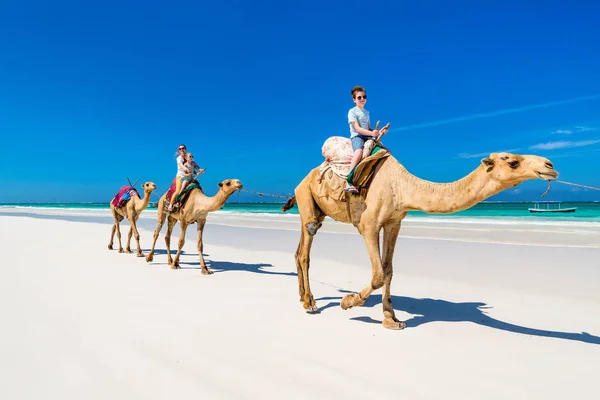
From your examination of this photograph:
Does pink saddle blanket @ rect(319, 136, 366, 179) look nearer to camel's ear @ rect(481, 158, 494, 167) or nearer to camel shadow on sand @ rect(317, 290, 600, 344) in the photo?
camel's ear @ rect(481, 158, 494, 167)

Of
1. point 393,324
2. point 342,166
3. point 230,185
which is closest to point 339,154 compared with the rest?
point 342,166

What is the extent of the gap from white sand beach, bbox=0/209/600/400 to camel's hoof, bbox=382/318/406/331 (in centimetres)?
14

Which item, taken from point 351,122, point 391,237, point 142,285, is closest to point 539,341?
point 391,237

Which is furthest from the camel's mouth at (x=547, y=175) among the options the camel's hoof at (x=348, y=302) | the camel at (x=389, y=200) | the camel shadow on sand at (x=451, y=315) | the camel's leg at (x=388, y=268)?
the camel's hoof at (x=348, y=302)

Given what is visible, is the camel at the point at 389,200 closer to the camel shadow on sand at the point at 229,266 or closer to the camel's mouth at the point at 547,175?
the camel's mouth at the point at 547,175

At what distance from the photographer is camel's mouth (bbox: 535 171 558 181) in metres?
3.84

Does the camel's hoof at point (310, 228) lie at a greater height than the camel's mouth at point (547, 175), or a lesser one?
lesser

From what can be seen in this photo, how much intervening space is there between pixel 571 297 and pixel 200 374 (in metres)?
6.04

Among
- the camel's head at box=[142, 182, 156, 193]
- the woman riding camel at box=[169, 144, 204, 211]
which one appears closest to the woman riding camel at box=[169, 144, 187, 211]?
the woman riding camel at box=[169, 144, 204, 211]

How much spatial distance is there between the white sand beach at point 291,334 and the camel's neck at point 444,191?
61.3 inches

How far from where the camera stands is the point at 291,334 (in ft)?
16.0

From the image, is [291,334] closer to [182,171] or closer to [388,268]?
[388,268]

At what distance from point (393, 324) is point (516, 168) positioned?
7.84 feet

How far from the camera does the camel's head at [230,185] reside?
9023mm
